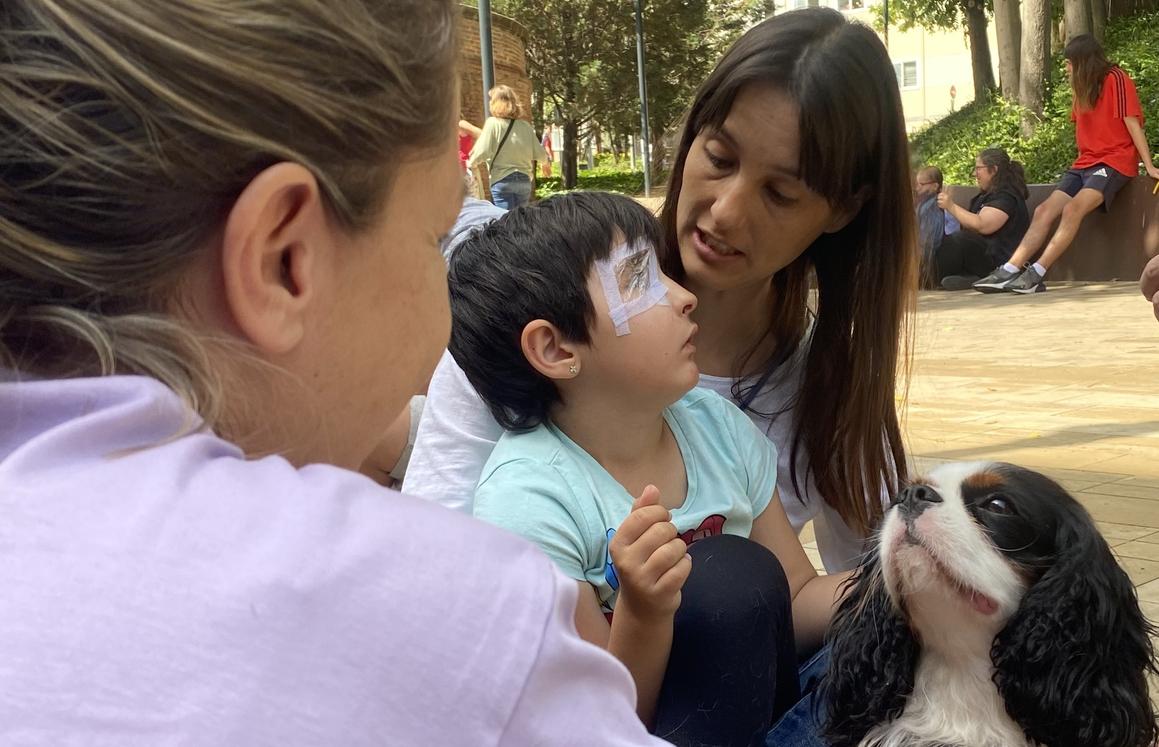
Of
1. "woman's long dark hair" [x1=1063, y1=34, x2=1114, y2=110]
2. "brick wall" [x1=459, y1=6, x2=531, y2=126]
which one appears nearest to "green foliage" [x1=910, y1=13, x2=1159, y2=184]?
"woman's long dark hair" [x1=1063, y1=34, x2=1114, y2=110]

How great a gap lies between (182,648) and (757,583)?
1.51 metres

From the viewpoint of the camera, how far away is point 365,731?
697mm

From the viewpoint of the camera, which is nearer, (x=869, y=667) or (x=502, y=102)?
(x=869, y=667)

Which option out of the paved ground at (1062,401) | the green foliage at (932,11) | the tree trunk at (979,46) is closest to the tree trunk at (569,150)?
the green foliage at (932,11)

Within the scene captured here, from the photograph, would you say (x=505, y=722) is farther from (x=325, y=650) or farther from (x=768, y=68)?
(x=768, y=68)

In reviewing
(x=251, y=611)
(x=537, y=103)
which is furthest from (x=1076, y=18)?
(x=537, y=103)

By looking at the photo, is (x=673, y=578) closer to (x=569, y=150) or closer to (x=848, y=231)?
(x=848, y=231)

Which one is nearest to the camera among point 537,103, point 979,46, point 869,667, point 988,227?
point 869,667

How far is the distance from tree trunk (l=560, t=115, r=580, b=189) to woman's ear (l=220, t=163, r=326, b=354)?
35.8 meters

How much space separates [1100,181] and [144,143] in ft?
45.7

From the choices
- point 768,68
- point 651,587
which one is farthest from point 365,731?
point 768,68

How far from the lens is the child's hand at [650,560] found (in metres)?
1.86

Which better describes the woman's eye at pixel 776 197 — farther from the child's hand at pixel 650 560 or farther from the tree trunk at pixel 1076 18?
the tree trunk at pixel 1076 18

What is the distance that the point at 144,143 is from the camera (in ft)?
2.60
